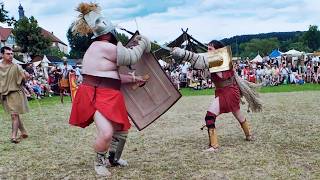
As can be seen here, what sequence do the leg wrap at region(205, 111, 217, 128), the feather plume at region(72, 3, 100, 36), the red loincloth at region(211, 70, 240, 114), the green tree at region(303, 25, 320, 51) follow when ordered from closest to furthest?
1. the feather plume at region(72, 3, 100, 36)
2. the leg wrap at region(205, 111, 217, 128)
3. the red loincloth at region(211, 70, 240, 114)
4. the green tree at region(303, 25, 320, 51)

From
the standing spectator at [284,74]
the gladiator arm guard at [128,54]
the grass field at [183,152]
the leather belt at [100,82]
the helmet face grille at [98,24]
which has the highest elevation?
the helmet face grille at [98,24]

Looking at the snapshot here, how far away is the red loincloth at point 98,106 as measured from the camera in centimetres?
580

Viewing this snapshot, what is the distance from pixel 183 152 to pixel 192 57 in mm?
1380

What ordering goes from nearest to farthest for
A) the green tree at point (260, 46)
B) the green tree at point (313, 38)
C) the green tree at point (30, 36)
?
the green tree at point (30, 36)
the green tree at point (313, 38)
the green tree at point (260, 46)

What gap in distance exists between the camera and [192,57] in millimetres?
7258

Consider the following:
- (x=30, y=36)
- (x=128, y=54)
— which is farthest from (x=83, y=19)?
(x=30, y=36)

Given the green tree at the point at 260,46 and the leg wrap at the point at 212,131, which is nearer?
the leg wrap at the point at 212,131

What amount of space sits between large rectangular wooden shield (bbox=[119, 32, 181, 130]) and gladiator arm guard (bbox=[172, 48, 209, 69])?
0.46 meters

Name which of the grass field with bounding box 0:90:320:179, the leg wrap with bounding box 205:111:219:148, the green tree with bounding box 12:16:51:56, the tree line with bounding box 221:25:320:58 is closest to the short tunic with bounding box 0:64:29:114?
the grass field with bounding box 0:90:320:179

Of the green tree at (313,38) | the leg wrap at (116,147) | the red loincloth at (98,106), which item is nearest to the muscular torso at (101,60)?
the red loincloth at (98,106)

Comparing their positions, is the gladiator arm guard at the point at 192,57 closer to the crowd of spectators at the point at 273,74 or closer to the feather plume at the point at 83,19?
the feather plume at the point at 83,19

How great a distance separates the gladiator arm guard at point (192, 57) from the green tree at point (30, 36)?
150ft

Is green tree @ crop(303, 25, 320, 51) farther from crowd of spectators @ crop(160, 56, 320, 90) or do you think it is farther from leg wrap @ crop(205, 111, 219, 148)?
leg wrap @ crop(205, 111, 219, 148)

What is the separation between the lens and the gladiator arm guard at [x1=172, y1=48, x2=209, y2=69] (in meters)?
7.09
